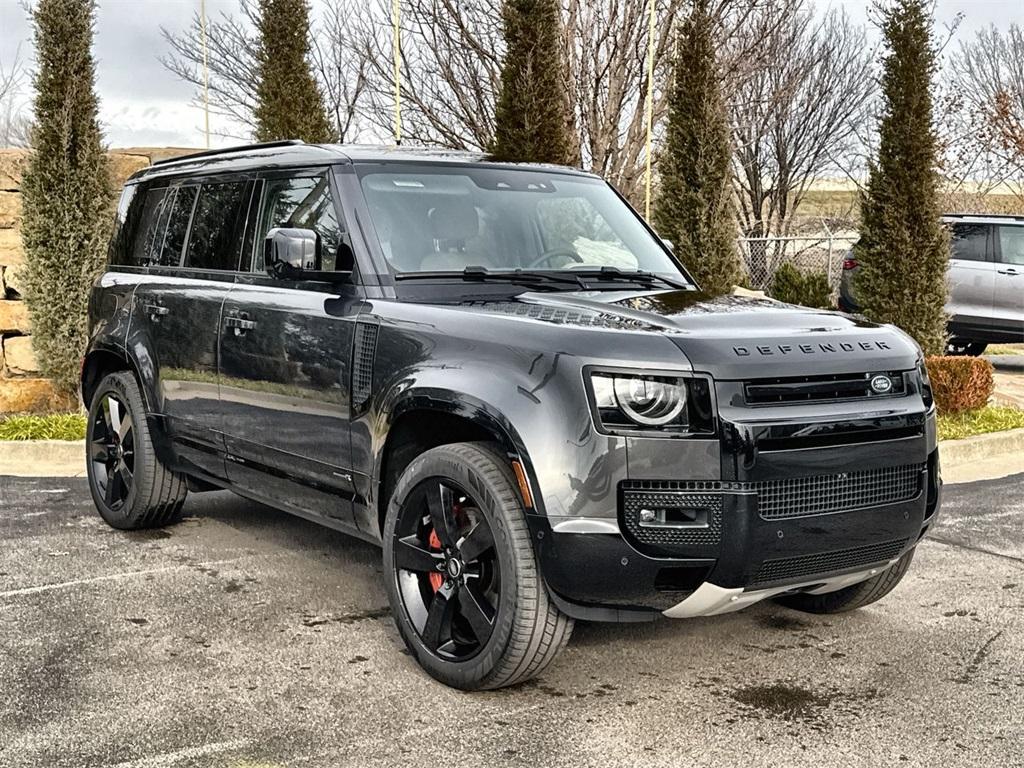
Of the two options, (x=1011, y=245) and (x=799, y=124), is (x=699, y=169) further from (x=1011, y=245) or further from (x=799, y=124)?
(x=799, y=124)

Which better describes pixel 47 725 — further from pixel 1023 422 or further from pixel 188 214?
pixel 1023 422

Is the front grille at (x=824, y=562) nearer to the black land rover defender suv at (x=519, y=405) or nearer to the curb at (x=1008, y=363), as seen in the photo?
the black land rover defender suv at (x=519, y=405)

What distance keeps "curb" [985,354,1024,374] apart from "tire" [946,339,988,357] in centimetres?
20

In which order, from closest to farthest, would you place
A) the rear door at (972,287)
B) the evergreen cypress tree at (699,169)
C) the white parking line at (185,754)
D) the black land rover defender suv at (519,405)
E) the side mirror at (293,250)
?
the white parking line at (185,754)
the black land rover defender suv at (519,405)
the side mirror at (293,250)
the evergreen cypress tree at (699,169)
the rear door at (972,287)

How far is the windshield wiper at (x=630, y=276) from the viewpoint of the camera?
5.15 meters

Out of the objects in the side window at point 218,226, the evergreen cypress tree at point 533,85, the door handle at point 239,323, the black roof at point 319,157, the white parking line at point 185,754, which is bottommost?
the white parking line at point 185,754

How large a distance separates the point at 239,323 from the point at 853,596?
2.96 meters

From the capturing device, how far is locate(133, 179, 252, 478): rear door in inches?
224

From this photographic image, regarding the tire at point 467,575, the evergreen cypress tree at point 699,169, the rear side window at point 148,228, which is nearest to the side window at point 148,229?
the rear side window at point 148,228

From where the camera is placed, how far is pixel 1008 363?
1680 centimetres

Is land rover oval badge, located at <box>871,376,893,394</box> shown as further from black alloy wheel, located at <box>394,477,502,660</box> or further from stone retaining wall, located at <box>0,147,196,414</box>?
stone retaining wall, located at <box>0,147,196,414</box>

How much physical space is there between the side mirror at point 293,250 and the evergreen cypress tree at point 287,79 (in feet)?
28.9

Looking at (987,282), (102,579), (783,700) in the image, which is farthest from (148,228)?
(987,282)

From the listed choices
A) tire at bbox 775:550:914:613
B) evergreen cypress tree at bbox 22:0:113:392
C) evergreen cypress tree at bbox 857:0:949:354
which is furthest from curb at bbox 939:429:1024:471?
evergreen cypress tree at bbox 22:0:113:392
